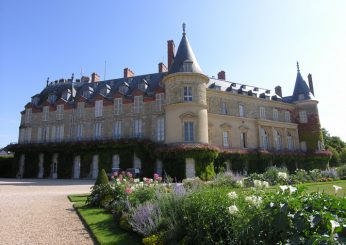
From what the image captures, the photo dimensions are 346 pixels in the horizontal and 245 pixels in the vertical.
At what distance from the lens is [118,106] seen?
102 feet

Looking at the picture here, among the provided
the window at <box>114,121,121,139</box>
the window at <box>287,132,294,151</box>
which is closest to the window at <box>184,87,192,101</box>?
the window at <box>114,121,121,139</box>

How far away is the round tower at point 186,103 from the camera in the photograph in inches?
976

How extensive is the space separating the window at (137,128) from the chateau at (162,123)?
10cm

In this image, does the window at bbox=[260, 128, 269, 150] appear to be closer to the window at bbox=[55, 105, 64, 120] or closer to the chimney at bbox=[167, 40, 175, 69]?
the chimney at bbox=[167, 40, 175, 69]

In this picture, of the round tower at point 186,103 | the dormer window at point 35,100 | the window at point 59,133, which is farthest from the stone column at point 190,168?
the dormer window at point 35,100

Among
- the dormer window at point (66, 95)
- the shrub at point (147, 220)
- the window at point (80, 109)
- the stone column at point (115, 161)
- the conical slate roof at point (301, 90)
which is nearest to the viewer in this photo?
the shrub at point (147, 220)

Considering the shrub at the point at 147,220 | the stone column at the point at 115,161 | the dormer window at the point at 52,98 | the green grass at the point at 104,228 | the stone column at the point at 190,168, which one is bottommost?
the green grass at the point at 104,228

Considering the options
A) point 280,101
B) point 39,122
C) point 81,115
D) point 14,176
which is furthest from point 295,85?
point 14,176

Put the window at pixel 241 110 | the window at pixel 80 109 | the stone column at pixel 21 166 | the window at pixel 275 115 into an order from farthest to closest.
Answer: the window at pixel 275 115
the stone column at pixel 21 166
the window at pixel 80 109
the window at pixel 241 110

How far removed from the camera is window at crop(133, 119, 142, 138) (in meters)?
29.6

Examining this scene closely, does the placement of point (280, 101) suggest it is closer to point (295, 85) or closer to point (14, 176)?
point (295, 85)

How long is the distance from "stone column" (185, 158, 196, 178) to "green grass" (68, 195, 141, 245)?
1385 cm

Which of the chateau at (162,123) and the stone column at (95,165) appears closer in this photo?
the chateau at (162,123)

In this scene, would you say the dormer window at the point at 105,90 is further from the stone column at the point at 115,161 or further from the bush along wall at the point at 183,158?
the bush along wall at the point at 183,158
